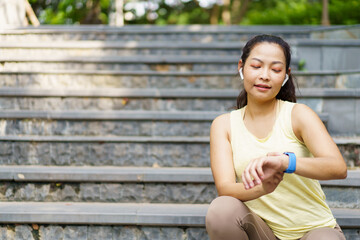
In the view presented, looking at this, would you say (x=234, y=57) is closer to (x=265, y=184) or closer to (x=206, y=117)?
(x=206, y=117)

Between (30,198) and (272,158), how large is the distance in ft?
5.53

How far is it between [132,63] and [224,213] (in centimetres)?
283

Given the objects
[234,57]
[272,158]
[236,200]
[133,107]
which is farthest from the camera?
[234,57]

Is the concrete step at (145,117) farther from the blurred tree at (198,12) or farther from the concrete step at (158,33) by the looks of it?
the blurred tree at (198,12)

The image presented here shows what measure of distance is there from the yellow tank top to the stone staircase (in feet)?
1.64

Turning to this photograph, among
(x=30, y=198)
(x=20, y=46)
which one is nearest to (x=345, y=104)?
(x=30, y=198)

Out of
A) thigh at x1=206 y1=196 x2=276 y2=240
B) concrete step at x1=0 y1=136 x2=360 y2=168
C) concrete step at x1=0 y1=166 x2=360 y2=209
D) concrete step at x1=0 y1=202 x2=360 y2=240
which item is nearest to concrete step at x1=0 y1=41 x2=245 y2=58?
concrete step at x1=0 y1=136 x2=360 y2=168

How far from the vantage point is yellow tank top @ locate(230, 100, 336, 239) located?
5.80ft

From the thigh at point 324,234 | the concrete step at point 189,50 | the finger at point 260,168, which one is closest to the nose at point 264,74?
the finger at point 260,168

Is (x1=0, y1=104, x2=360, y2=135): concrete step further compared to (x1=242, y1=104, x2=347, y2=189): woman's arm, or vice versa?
(x1=0, y1=104, x2=360, y2=135): concrete step

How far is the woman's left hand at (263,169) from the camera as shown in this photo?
1.56 m

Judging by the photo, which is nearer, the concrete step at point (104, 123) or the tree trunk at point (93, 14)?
the concrete step at point (104, 123)

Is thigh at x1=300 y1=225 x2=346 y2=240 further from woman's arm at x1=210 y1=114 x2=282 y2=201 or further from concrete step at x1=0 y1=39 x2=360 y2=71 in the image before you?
concrete step at x1=0 y1=39 x2=360 y2=71

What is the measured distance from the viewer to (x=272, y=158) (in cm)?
157
